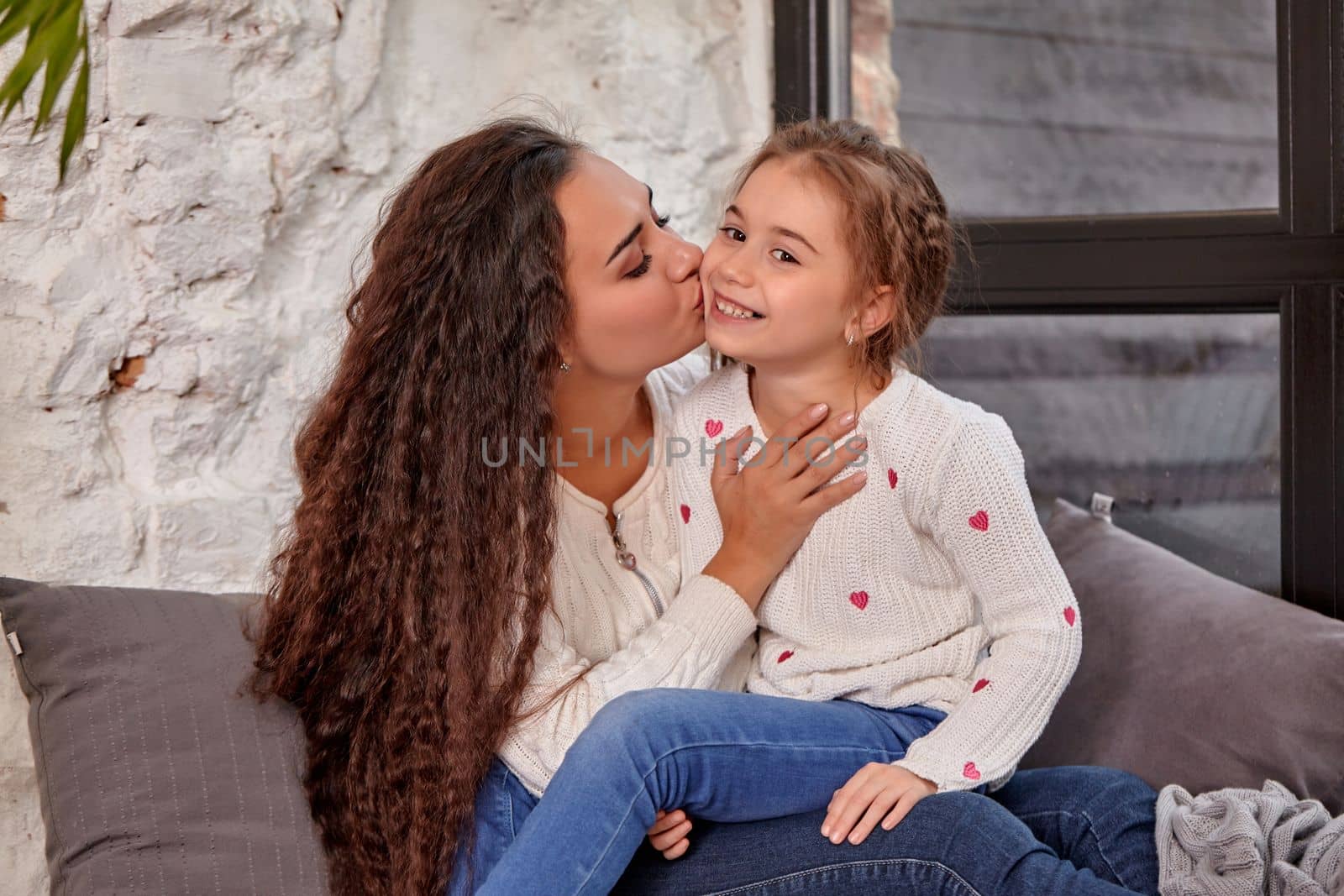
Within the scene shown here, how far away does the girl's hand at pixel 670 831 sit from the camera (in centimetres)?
151

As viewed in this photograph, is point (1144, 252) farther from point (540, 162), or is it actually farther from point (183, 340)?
point (183, 340)

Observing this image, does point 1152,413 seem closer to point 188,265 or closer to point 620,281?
point 620,281

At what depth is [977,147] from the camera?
2.35 metres

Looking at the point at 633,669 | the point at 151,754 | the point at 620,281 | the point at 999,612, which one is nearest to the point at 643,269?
the point at 620,281

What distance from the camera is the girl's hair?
1.56 meters

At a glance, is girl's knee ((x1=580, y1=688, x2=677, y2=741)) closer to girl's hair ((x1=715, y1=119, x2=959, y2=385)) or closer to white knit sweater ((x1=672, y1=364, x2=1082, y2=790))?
white knit sweater ((x1=672, y1=364, x2=1082, y2=790))

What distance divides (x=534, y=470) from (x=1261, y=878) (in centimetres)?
97

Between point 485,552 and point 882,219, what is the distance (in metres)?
0.64

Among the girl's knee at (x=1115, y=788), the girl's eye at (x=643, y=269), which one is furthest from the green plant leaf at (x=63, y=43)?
the girl's knee at (x=1115, y=788)

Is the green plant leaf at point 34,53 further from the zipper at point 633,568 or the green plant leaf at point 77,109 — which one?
the zipper at point 633,568

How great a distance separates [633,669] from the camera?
5.19 feet

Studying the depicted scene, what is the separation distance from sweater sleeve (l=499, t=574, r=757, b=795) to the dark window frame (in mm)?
927

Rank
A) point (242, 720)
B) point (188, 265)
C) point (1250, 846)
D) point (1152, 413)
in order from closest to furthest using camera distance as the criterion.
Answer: point (1250, 846) → point (242, 720) → point (188, 265) → point (1152, 413)

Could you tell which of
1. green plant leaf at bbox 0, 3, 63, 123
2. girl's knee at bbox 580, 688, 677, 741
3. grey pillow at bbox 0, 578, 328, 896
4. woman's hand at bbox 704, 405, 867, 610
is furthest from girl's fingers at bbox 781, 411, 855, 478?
green plant leaf at bbox 0, 3, 63, 123
